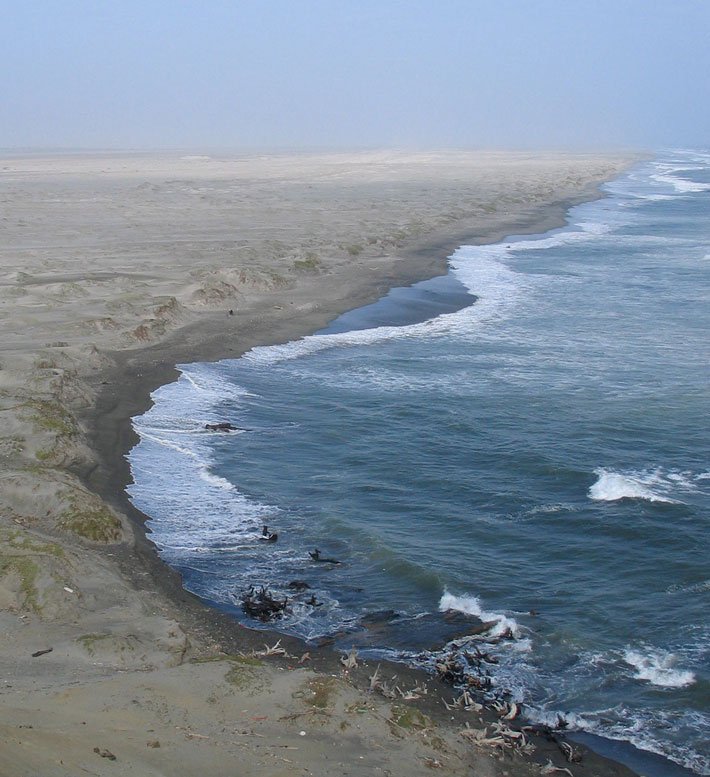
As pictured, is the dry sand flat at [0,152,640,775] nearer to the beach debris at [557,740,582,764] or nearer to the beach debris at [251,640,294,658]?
the beach debris at [251,640,294,658]

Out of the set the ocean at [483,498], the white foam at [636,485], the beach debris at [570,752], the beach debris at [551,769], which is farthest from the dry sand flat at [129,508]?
the white foam at [636,485]

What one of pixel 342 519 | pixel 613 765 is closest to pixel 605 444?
pixel 342 519

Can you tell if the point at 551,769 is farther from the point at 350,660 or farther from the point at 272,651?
the point at 272,651

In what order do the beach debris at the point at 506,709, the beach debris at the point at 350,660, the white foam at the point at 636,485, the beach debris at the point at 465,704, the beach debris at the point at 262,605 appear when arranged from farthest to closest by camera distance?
1. the white foam at the point at 636,485
2. the beach debris at the point at 262,605
3. the beach debris at the point at 350,660
4. the beach debris at the point at 465,704
5. the beach debris at the point at 506,709

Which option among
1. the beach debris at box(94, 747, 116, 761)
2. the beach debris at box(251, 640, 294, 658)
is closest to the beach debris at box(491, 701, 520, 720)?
the beach debris at box(251, 640, 294, 658)

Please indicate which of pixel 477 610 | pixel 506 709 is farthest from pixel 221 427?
pixel 506 709

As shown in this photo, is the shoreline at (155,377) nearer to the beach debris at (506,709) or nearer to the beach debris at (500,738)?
the beach debris at (506,709)
